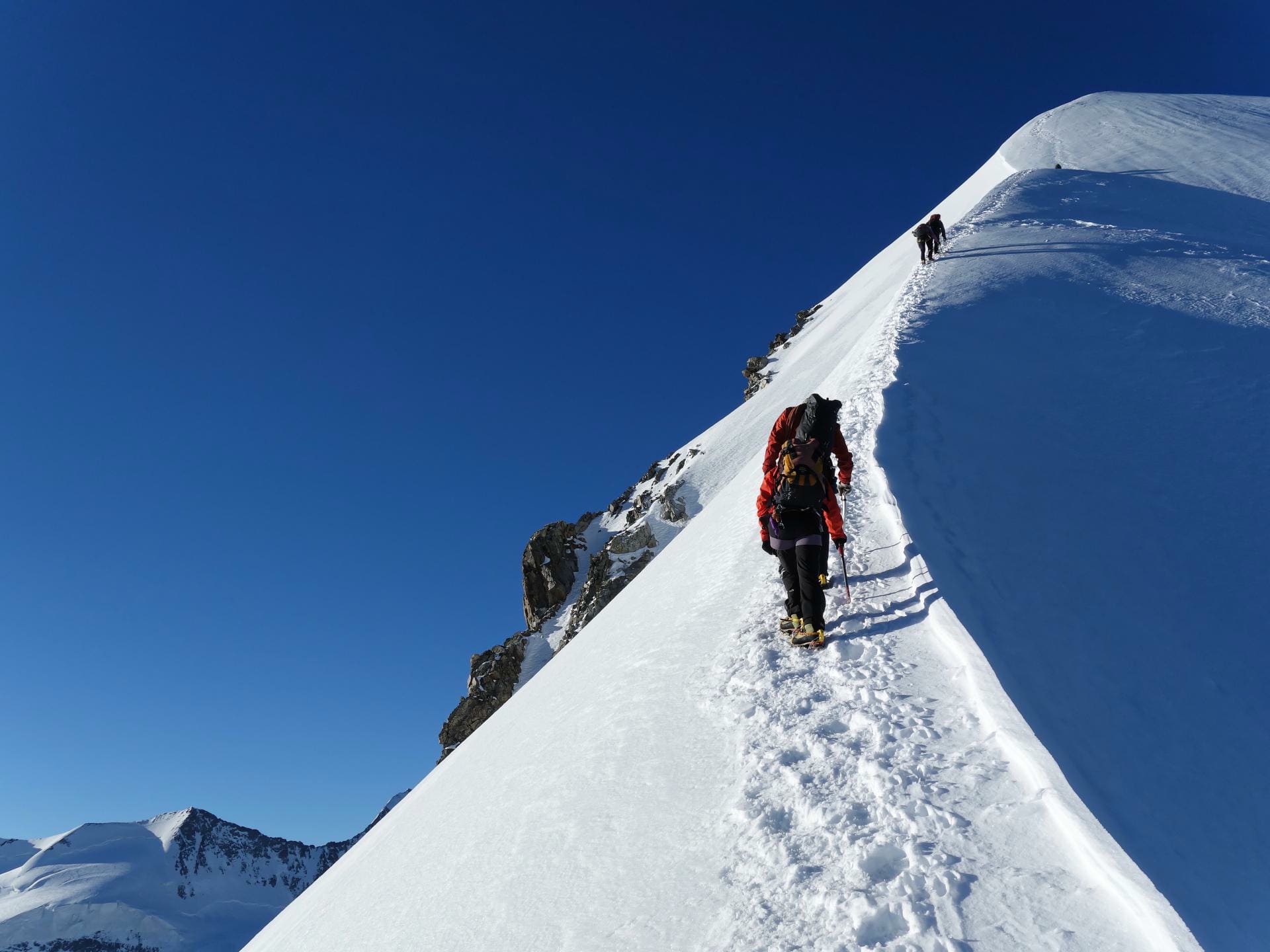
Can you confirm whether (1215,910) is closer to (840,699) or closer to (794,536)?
(840,699)

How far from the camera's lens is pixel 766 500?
5910mm

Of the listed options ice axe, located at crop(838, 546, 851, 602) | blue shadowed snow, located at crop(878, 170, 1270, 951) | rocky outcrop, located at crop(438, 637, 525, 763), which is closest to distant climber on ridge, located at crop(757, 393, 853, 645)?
ice axe, located at crop(838, 546, 851, 602)

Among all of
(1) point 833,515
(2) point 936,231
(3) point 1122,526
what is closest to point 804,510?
(1) point 833,515

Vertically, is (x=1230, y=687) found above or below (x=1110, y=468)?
below

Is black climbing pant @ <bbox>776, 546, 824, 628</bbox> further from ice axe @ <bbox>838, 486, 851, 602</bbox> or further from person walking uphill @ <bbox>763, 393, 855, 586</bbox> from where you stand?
ice axe @ <bbox>838, 486, 851, 602</bbox>

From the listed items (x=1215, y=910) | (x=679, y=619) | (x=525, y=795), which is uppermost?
(x=679, y=619)

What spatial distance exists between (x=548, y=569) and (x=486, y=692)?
8.43m

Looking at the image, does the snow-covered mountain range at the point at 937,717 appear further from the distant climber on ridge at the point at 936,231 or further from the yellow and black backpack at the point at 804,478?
the distant climber on ridge at the point at 936,231

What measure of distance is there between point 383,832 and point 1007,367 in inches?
376

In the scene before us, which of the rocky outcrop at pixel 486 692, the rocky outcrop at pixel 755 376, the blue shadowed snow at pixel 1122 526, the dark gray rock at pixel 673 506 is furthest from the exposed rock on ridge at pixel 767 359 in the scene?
the blue shadowed snow at pixel 1122 526

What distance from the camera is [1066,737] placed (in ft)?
13.1

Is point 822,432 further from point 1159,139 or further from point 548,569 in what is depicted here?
point 548,569

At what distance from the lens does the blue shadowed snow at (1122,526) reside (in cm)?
377

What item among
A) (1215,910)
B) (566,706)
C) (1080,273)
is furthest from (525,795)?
(1080,273)
